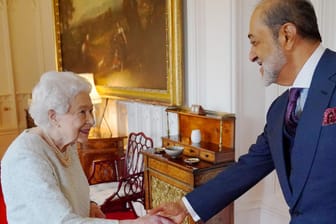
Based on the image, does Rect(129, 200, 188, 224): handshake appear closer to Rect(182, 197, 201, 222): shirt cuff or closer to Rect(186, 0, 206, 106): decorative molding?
Rect(182, 197, 201, 222): shirt cuff

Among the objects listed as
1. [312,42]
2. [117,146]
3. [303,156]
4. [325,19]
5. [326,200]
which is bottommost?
[117,146]

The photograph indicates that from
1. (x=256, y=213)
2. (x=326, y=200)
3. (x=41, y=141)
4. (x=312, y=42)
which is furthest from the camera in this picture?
(x=256, y=213)

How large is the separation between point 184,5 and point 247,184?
207 centimetres

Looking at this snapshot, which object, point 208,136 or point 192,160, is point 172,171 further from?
point 208,136

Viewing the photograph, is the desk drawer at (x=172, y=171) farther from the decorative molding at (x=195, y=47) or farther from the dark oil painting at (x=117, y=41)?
the dark oil painting at (x=117, y=41)

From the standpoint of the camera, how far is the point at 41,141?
5.46ft

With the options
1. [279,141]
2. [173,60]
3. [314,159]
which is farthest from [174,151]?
[314,159]

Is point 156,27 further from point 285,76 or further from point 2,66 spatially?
point 2,66

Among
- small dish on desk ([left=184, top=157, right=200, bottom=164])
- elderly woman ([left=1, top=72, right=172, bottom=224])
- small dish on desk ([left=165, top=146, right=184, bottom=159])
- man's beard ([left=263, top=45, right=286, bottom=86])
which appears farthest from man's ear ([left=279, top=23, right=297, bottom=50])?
small dish on desk ([left=165, top=146, right=184, bottom=159])

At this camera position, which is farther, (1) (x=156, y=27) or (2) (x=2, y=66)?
(2) (x=2, y=66)

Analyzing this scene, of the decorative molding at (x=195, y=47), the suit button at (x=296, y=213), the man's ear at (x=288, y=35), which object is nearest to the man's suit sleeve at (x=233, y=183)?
the suit button at (x=296, y=213)

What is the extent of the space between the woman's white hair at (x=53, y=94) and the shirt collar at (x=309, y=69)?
102cm

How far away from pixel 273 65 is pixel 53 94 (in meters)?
1.02

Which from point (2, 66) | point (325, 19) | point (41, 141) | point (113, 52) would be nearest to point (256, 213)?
point (325, 19)
